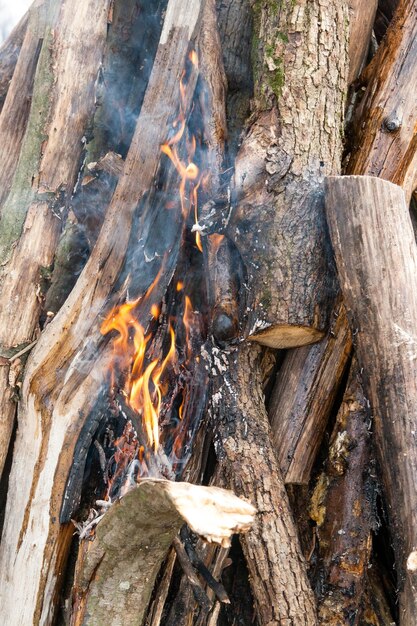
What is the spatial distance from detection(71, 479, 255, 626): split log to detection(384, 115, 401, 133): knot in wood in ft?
6.91

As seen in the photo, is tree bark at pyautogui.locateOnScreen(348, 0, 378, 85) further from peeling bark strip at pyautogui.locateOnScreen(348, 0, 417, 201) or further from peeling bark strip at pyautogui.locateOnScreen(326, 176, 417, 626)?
peeling bark strip at pyautogui.locateOnScreen(326, 176, 417, 626)

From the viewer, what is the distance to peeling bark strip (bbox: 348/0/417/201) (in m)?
3.22

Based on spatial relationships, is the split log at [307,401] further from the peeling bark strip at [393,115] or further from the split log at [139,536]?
the split log at [139,536]

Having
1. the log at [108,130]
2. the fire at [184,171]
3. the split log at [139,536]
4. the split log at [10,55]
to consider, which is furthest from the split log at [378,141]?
the split log at [10,55]

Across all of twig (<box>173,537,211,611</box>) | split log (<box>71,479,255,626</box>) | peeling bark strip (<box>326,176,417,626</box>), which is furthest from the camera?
twig (<box>173,537,211,611</box>)

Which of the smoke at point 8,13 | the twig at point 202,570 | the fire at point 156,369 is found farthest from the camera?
the smoke at point 8,13

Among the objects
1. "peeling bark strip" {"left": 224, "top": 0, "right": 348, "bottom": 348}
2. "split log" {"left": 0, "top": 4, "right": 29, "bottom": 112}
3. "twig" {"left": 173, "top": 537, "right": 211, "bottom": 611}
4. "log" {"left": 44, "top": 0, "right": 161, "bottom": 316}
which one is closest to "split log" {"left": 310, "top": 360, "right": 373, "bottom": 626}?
"peeling bark strip" {"left": 224, "top": 0, "right": 348, "bottom": 348}

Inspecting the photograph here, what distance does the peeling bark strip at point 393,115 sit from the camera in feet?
10.6

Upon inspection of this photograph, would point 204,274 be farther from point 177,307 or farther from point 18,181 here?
point 18,181

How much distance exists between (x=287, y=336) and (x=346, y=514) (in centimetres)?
83

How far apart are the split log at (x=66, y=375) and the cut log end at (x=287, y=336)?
0.56 meters

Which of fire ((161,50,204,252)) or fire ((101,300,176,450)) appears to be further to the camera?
fire ((161,50,204,252))

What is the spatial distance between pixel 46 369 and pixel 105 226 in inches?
27.8

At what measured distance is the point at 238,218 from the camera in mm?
2898
